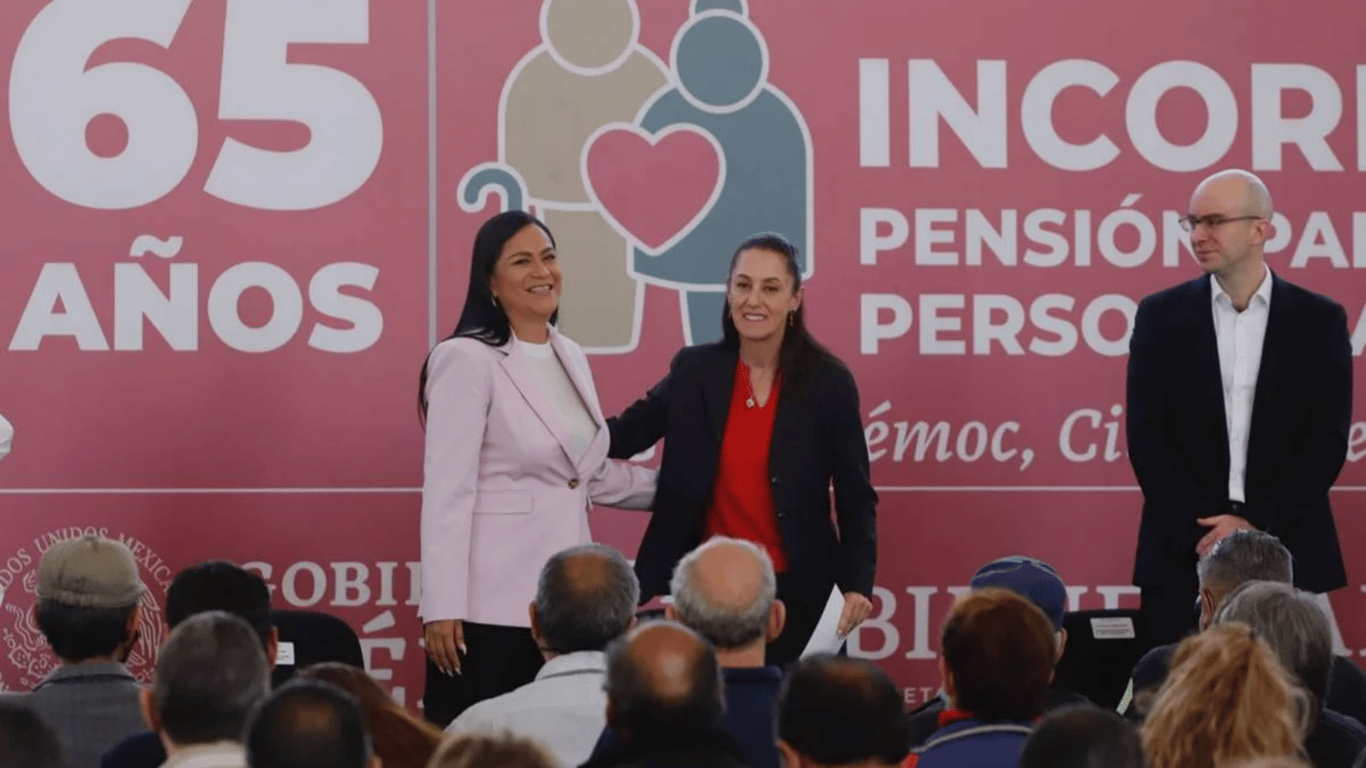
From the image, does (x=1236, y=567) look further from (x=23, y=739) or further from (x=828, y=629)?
(x=23, y=739)

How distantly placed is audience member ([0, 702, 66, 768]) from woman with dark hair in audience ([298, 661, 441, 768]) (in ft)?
1.19

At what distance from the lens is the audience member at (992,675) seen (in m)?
2.82

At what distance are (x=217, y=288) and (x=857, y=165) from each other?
5.86 ft

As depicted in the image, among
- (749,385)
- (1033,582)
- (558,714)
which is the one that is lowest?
(558,714)

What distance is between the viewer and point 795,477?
4.59 metres

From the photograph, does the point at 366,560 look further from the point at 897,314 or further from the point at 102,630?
the point at 102,630

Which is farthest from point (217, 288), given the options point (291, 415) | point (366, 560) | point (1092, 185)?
point (1092, 185)

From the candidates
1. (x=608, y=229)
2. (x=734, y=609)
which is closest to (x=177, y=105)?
(x=608, y=229)

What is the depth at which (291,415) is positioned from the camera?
17.9 ft

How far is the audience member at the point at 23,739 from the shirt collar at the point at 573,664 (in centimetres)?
90

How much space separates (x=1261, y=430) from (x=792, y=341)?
1.18m

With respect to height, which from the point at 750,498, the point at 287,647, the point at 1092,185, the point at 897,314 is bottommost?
the point at 287,647

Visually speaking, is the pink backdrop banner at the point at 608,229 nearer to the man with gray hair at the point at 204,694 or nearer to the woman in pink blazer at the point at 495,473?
the woman in pink blazer at the point at 495,473

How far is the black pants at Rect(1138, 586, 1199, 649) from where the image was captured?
4.78 metres
